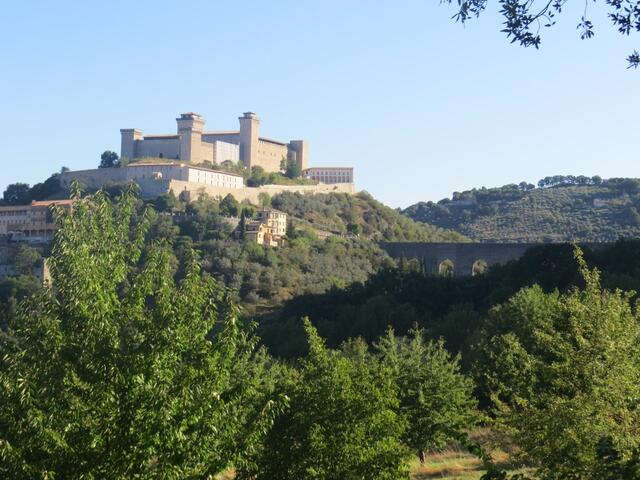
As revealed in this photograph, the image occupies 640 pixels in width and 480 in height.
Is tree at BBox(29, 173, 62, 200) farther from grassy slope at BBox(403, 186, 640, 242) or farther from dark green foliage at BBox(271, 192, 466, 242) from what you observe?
grassy slope at BBox(403, 186, 640, 242)

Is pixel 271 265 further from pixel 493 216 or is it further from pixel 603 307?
pixel 603 307

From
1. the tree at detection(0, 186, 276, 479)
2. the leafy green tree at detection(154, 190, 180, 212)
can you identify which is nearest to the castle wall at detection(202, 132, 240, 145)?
the leafy green tree at detection(154, 190, 180, 212)

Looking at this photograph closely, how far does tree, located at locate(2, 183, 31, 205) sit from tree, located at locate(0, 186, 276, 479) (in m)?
78.4

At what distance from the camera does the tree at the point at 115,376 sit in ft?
30.6

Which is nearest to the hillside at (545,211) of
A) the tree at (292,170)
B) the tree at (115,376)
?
the tree at (292,170)

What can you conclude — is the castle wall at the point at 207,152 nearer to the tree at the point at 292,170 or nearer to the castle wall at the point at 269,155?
the castle wall at the point at 269,155

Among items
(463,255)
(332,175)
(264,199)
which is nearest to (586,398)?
(463,255)

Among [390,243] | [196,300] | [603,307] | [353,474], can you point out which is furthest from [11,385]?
[390,243]

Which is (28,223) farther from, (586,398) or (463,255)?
(586,398)

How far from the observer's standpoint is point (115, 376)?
948cm

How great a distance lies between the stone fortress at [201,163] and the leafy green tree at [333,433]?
206 ft

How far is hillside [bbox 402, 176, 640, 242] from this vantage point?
8738cm

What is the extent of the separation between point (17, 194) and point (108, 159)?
320 inches

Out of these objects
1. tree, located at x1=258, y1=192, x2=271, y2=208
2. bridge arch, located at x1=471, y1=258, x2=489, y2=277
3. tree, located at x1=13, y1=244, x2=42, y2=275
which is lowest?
tree, located at x1=13, y1=244, x2=42, y2=275
